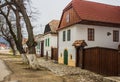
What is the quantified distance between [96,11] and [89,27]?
276 centimetres

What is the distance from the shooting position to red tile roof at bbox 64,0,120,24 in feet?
76.3

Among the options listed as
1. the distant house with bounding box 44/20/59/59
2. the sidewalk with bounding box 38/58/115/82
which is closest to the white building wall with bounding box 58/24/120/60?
the sidewalk with bounding box 38/58/115/82

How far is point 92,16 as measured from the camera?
919 inches

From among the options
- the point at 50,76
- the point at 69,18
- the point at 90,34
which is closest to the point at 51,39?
the point at 69,18

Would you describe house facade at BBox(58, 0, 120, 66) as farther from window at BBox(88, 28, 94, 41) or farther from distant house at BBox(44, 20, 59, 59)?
distant house at BBox(44, 20, 59, 59)

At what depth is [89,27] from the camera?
75.4 feet

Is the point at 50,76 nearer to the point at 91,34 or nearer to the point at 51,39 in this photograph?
the point at 91,34

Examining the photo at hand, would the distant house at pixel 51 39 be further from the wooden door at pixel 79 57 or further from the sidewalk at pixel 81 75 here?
the sidewalk at pixel 81 75

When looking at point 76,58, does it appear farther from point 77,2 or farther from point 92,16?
point 77,2

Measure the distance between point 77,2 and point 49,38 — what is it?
618 inches

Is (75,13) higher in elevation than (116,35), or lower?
higher

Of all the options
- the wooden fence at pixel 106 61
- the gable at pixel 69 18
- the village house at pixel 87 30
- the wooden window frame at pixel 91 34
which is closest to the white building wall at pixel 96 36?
the village house at pixel 87 30

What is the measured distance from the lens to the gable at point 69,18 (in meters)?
24.0

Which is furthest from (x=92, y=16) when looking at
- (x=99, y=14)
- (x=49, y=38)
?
(x=49, y=38)
